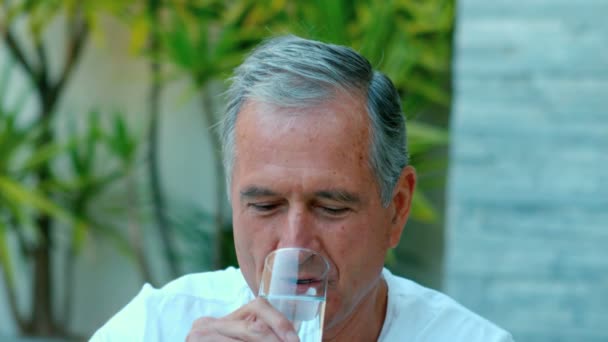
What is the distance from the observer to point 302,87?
6.83ft

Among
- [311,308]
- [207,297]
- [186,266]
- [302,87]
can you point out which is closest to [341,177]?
[302,87]

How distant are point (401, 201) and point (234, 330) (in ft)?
2.13

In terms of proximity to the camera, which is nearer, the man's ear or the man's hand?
the man's hand

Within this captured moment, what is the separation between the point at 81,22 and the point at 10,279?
5.24 feet

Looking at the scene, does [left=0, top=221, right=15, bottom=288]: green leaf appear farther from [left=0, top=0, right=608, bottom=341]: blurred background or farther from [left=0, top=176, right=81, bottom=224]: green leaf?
[left=0, top=176, right=81, bottom=224]: green leaf

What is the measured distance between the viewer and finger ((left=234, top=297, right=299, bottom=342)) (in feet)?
5.67

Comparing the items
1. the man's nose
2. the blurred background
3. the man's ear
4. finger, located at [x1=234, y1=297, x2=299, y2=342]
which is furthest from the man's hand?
the blurred background

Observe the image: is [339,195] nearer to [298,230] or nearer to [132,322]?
[298,230]

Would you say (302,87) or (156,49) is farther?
(156,49)

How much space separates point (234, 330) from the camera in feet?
5.89

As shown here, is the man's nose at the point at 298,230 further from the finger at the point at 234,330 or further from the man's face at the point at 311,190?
the finger at the point at 234,330

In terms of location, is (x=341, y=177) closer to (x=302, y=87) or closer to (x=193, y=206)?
(x=302, y=87)

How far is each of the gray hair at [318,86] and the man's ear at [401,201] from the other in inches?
1.9

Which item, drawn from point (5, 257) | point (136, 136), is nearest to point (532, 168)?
point (136, 136)
